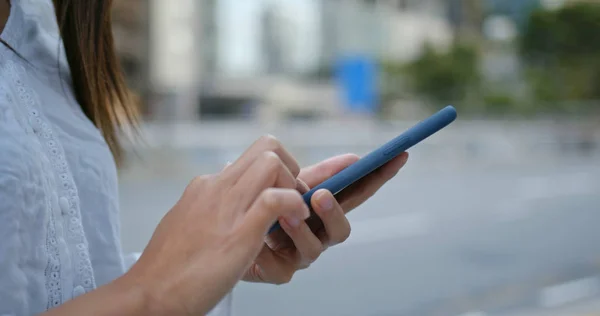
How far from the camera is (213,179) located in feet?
1.86

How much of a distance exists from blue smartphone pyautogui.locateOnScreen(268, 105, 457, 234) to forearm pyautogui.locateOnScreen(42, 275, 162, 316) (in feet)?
0.51

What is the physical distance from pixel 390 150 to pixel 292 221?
11cm

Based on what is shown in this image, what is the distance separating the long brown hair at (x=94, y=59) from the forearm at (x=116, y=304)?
0.39 metres

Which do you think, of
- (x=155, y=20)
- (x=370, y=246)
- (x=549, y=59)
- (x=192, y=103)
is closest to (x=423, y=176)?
(x=370, y=246)

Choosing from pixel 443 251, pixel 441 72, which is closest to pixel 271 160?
pixel 443 251

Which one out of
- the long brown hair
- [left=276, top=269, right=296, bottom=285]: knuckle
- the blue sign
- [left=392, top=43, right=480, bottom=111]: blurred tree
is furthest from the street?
[left=392, top=43, right=480, bottom=111]: blurred tree

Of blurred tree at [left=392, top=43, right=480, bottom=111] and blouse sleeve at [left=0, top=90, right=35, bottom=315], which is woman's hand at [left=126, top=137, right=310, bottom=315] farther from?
blurred tree at [left=392, top=43, right=480, bottom=111]

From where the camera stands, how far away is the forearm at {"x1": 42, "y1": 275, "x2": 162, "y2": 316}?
0.52 meters

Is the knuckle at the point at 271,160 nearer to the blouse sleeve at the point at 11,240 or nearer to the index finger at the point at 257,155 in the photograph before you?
the index finger at the point at 257,155

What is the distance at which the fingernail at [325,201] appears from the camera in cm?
60

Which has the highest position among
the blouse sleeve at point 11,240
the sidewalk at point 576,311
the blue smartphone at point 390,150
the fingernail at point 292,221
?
the sidewalk at point 576,311

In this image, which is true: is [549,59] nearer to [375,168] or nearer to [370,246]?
[370,246]

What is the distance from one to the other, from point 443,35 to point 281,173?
25352mm

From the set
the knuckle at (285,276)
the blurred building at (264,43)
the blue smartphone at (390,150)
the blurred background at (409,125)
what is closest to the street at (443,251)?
the blurred background at (409,125)
